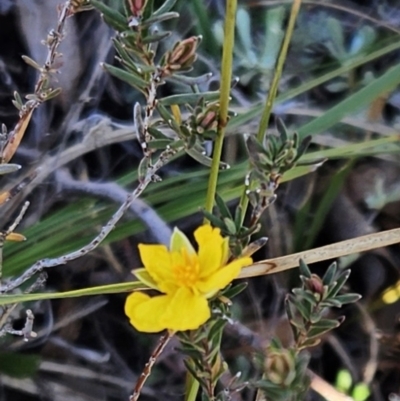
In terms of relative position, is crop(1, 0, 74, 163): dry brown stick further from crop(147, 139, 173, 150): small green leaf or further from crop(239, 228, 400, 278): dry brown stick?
crop(239, 228, 400, 278): dry brown stick

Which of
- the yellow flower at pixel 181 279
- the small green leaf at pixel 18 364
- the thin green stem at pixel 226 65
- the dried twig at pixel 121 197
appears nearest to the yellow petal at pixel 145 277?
the yellow flower at pixel 181 279

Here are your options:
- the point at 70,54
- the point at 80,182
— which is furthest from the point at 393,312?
the point at 70,54

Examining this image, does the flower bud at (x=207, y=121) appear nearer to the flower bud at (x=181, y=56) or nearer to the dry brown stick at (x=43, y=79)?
the flower bud at (x=181, y=56)

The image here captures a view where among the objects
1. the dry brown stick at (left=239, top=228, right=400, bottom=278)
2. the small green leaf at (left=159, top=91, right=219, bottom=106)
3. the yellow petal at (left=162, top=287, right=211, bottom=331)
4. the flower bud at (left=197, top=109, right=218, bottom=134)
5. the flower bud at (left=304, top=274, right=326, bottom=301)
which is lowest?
the dry brown stick at (left=239, top=228, right=400, bottom=278)

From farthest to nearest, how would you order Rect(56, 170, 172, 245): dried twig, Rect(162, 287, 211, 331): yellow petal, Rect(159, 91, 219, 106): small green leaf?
1. Rect(56, 170, 172, 245): dried twig
2. Rect(159, 91, 219, 106): small green leaf
3. Rect(162, 287, 211, 331): yellow petal

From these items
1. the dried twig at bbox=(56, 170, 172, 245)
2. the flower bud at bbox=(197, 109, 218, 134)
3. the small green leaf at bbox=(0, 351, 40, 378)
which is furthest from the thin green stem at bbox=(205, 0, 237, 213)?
the small green leaf at bbox=(0, 351, 40, 378)

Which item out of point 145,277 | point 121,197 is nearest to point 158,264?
point 145,277
